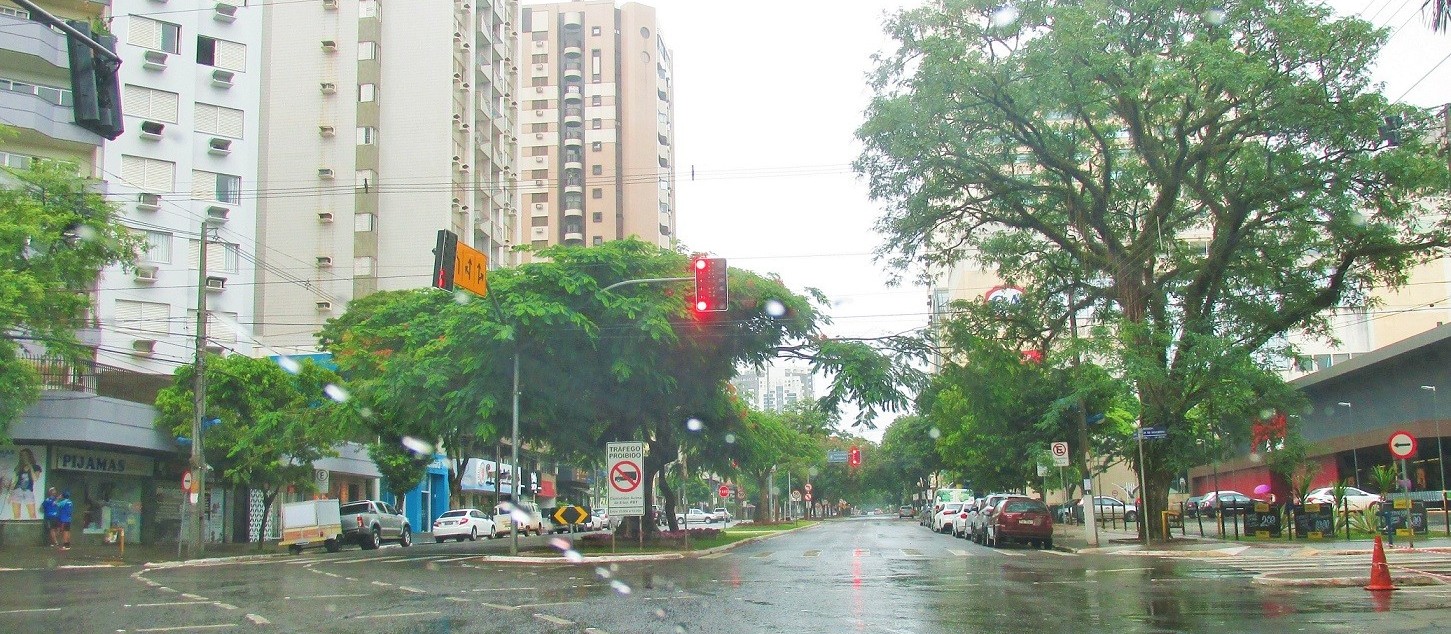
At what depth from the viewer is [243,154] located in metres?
49.6

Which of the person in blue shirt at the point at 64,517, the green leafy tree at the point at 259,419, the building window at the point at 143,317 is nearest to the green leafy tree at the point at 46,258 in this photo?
the person in blue shirt at the point at 64,517

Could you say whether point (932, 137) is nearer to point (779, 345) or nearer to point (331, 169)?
point (779, 345)

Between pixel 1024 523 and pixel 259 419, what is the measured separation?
23.2m

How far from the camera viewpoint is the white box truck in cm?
3584

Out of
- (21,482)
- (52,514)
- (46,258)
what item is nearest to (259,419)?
(52,514)

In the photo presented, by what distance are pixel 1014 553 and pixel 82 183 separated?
26.6m

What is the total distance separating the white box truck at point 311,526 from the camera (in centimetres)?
3584

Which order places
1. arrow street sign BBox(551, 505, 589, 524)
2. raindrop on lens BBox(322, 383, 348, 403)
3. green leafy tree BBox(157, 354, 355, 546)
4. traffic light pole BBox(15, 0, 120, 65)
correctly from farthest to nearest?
raindrop on lens BBox(322, 383, 348, 403) < green leafy tree BBox(157, 354, 355, 546) < arrow street sign BBox(551, 505, 589, 524) < traffic light pole BBox(15, 0, 120, 65)

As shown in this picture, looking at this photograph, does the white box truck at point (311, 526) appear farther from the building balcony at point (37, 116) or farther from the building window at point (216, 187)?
the building window at point (216, 187)

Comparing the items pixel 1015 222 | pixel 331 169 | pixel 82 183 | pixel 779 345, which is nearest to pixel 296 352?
pixel 331 169

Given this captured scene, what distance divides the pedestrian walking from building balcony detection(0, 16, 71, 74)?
49.4 ft

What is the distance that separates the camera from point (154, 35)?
47156 millimetres

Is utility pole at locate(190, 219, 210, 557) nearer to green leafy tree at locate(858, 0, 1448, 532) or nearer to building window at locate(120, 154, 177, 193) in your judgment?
building window at locate(120, 154, 177, 193)

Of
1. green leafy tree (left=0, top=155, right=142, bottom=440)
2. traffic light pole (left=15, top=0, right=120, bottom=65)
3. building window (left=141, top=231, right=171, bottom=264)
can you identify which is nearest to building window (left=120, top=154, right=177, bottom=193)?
building window (left=141, top=231, right=171, bottom=264)
